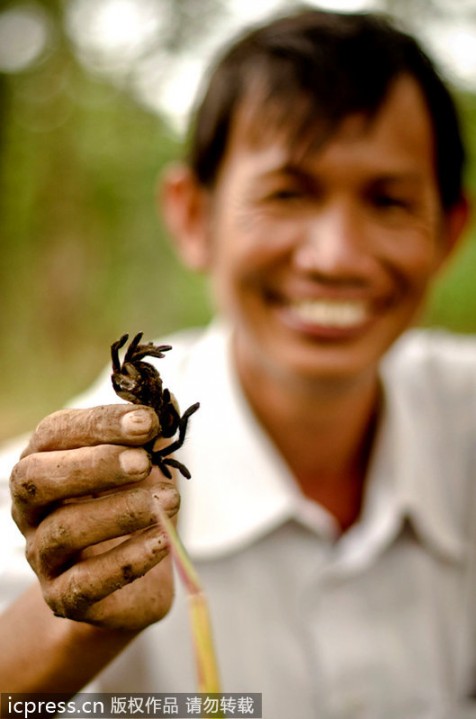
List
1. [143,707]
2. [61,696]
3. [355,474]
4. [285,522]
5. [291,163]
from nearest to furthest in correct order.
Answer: [61,696] → [143,707] → [291,163] → [285,522] → [355,474]

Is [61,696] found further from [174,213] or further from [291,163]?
[174,213]

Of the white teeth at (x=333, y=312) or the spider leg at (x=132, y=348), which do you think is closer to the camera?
the spider leg at (x=132, y=348)

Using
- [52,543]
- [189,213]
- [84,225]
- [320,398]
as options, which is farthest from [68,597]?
[84,225]

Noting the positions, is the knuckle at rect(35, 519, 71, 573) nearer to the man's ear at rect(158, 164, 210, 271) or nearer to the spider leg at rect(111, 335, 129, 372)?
the spider leg at rect(111, 335, 129, 372)

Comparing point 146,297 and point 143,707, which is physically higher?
point 143,707

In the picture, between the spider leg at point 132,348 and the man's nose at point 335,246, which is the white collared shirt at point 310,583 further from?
the spider leg at point 132,348

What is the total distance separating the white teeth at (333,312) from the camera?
1.51 m

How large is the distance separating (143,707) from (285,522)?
1.75ft

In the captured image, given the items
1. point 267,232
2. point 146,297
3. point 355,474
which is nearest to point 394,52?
point 267,232

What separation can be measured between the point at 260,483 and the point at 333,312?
15.4 inches

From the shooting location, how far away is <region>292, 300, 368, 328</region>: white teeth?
151cm

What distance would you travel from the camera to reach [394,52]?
1.54 meters

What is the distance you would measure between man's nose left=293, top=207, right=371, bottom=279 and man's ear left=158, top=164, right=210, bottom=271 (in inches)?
14.1

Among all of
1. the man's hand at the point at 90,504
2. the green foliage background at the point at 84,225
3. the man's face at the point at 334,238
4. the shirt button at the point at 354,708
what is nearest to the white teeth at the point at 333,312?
the man's face at the point at 334,238
